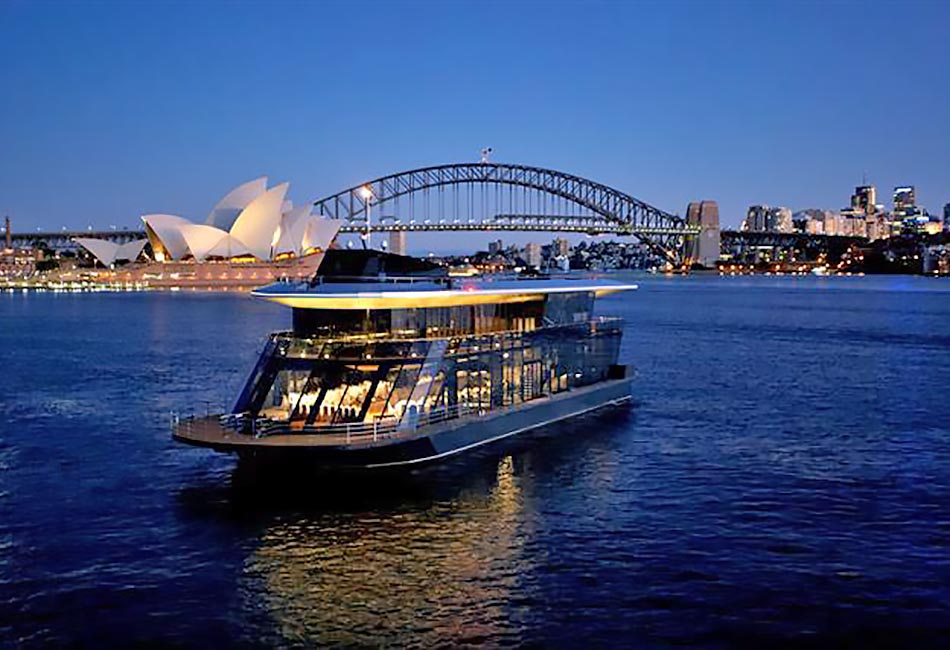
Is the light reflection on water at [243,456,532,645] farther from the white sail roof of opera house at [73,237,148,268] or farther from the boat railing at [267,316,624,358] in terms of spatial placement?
the white sail roof of opera house at [73,237,148,268]

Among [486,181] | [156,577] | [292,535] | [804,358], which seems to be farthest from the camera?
[486,181]

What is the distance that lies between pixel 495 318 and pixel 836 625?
11.9 m

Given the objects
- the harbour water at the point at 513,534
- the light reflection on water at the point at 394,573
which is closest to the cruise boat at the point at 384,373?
the harbour water at the point at 513,534

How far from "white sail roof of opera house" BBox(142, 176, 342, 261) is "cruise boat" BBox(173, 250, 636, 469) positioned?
3824 inches

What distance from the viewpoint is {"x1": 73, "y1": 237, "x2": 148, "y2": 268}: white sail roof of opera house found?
497ft

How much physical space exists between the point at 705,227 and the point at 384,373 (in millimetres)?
166841

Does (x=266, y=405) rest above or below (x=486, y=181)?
below

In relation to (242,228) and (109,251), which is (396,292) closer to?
(242,228)

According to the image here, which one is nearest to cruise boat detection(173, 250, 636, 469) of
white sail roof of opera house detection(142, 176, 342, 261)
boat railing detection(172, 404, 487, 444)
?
boat railing detection(172, 404, 487, 444)

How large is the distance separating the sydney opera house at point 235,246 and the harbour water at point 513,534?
3599 inches

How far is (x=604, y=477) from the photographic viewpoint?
2011cm

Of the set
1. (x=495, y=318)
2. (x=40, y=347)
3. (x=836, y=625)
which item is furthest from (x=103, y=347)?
(x=836, y=625)

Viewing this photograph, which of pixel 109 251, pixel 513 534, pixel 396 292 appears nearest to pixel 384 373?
pixel 396 292

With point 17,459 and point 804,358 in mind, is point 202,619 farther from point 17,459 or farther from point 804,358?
point 804,358
